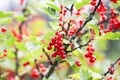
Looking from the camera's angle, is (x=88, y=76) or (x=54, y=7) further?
(x=54, y=7)

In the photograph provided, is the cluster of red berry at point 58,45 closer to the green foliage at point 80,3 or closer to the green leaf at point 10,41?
the green foliage at point 80,3

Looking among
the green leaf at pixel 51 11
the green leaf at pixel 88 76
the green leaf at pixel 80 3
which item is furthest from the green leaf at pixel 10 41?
the green leaf at pixel 88 76

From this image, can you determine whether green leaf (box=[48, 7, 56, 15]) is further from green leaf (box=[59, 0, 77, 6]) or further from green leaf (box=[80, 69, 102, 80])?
green leaf (box=[80, 69, 102, 80])

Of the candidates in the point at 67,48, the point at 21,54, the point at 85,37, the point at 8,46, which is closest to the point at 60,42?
the point at 67,48

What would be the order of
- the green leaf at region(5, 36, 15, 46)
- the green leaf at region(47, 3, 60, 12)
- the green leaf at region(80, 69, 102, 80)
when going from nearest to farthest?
the green leaf at region(80, 69, 102, 80) → the green leaf at region(47, 3, 60, 12) → the green leaf at region(5, 36, 15, 46)

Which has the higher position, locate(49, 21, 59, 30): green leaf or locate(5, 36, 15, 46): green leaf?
locate(49, 21, 59, 30): green leaf

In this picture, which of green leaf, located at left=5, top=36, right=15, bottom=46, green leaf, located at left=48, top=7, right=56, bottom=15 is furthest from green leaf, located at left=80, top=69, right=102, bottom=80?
green leaf, located at left=5, top=36, right=15, bottom=46

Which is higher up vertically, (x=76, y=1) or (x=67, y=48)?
(x=76, y=1)

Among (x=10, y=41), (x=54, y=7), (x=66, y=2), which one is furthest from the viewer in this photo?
(x=10, y=41)

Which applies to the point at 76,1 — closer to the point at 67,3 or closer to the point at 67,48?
the point at 67,3

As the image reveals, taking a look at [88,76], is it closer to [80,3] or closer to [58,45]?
[58,45]

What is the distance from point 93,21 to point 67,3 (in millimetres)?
263

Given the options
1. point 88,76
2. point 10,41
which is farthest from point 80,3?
point 10,41

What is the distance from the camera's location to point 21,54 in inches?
175
